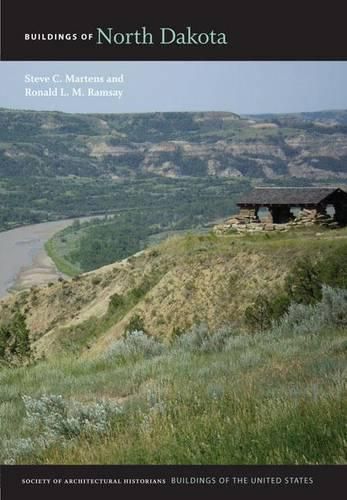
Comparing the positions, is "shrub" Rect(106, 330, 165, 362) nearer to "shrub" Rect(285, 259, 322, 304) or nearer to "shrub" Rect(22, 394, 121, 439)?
"shrub" Rect(22, 394, 121, 439)

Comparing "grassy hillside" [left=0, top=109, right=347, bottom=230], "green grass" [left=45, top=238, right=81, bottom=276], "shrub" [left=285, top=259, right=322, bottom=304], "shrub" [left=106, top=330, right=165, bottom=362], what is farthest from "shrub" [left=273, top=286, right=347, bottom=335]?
"green grass" [left=45, top=238, right=81, bottom=276]

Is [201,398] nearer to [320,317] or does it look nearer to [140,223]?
[320,317]

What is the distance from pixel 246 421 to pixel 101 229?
73.5 m

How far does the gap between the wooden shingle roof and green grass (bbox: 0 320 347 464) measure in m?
16.5

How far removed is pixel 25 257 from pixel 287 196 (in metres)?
44.6

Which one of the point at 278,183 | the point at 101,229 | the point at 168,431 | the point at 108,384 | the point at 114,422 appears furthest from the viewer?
the point at 101,229

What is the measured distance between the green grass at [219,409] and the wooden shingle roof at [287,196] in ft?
54.0

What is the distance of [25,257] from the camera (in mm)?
65812

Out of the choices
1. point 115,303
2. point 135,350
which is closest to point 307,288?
point 135,350

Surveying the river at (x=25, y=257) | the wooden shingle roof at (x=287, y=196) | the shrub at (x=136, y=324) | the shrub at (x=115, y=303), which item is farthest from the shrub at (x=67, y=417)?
the river at (x=25, y=257)

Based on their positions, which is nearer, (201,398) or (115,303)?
(201,398)

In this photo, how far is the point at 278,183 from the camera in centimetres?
2655
